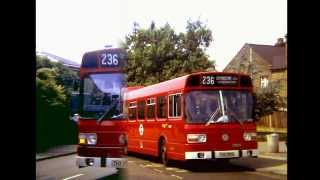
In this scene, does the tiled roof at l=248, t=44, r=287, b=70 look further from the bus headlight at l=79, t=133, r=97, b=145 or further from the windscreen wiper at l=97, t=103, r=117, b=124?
the bus headlight at l=79, t=133, r=97, b=145

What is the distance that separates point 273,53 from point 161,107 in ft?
4.06

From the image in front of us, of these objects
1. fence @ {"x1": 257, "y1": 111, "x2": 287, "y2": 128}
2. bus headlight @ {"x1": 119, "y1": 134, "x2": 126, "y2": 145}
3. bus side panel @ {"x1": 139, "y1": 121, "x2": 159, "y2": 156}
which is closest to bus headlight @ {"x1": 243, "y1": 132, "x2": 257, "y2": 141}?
fence @ {"x1": 257, "y1": 111, "x2": 287, "y2": 128}

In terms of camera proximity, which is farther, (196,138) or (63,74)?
(63,74)

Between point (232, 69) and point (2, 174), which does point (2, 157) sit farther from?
point (232, 69)

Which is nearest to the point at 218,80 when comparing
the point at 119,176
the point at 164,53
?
the point at 164,53

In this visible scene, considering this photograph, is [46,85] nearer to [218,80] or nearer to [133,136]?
[133,136]

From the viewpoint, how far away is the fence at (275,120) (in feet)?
14.9

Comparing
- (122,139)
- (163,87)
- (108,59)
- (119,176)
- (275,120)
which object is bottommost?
(119,176)

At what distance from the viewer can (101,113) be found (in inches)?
189

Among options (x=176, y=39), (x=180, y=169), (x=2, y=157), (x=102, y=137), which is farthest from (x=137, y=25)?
(x=2, y=157)

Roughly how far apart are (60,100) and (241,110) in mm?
1804

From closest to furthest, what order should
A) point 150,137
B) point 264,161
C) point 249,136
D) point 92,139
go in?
point 264,161 → point 249,136 → point 92,139 → point 150,137

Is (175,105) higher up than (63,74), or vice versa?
(63,74)
